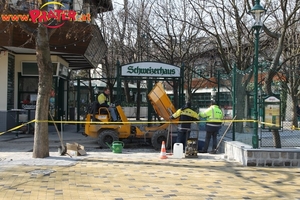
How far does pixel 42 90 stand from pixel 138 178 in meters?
3.97

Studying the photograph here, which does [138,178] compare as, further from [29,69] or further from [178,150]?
[29,69]

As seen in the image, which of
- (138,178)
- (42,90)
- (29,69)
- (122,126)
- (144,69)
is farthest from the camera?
(29,69)

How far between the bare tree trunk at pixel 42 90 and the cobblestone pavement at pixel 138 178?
0.40 m

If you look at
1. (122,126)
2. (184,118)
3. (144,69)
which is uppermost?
(144,69)

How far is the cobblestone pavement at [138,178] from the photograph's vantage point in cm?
665

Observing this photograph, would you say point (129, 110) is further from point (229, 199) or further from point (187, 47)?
point (229, 199)

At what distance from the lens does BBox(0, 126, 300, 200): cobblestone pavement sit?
21.8ft

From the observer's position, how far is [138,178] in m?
7.88

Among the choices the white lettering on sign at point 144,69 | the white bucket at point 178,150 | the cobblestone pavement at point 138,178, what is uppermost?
the white lettering on sign at point 144,69

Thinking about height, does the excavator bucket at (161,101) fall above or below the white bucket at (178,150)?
above

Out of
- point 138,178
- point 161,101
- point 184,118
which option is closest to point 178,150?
point 184,118

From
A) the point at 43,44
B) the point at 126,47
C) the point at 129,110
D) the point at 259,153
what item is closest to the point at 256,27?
the point at 259,153

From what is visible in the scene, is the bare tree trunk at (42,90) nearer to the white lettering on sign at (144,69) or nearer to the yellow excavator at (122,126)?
the yellow excavator at (122,126)

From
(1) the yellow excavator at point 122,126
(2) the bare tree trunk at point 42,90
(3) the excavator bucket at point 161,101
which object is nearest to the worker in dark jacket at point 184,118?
(1) the yellow excavator at point 122,126
